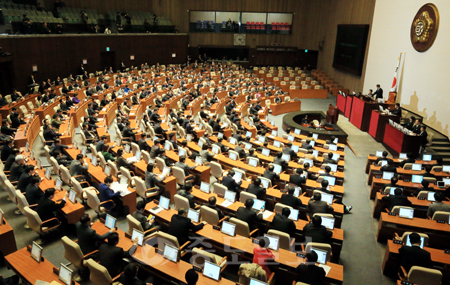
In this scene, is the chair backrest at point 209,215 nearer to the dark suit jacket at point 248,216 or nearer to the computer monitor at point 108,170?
the dark suit jacket at point 248,216

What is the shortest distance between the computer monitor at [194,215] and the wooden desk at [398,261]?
11.6ft

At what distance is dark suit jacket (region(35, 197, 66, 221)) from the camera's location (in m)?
6.61

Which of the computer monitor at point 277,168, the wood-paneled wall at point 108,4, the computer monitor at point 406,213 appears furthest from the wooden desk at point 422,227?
the wood-paneled wall at point 108,4

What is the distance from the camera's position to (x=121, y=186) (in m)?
7.73

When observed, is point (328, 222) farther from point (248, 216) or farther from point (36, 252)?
point (36, 252)

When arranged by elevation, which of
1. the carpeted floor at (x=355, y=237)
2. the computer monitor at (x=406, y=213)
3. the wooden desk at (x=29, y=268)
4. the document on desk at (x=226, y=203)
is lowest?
the carpeted floor at (x=355, y=237)

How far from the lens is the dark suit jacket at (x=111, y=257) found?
16.9 ft

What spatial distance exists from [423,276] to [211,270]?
3.22 meters

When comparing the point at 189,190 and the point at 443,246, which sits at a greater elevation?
the point at 189,190

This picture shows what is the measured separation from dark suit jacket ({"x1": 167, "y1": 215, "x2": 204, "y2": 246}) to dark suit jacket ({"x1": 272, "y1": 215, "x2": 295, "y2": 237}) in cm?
157

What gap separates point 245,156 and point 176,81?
1389 centimetres

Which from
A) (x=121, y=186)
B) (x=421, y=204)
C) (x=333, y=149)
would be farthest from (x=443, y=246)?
(x=121, y=186)

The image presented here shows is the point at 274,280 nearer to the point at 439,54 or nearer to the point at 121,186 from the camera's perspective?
the point at 121,186

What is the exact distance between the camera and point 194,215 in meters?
6.33
